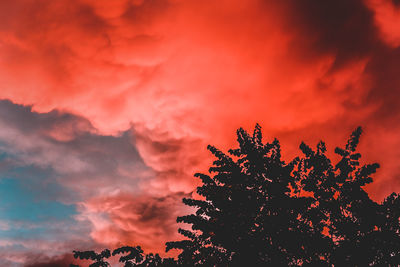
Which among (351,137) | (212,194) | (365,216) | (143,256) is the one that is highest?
(351,137)

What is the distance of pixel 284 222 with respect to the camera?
5922 millimetres

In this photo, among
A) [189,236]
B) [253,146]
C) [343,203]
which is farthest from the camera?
[253,146]

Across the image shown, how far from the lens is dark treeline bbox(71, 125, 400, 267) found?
5.52m

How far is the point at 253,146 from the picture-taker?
814 cm

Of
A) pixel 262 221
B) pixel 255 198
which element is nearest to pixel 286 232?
pixel 262 221

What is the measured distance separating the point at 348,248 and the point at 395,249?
100cm

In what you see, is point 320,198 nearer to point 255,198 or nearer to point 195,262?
point 255,198

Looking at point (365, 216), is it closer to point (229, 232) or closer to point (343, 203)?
point (343, 203)

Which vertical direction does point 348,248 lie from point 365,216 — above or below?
below

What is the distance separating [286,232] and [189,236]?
297cm

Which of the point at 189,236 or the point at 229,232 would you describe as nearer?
the point at 229,232

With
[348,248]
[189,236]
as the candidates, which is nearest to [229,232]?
[189,236]

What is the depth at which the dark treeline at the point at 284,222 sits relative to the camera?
5520mm

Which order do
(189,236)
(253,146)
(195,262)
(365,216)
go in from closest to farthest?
(195,262)
(365,216)
(189,236)
(253,146)
